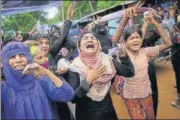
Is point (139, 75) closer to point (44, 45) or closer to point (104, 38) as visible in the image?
point (104, 38)

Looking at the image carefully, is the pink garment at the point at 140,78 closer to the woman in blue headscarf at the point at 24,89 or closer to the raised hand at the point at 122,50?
the raised hand at the point at 122,50

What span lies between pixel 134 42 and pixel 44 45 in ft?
2.11

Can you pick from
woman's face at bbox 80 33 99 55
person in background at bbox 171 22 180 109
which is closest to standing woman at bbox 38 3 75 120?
woman's face at bbox 80 33 99 55

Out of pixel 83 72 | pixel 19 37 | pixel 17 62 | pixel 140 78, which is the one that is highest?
pixel 19 37

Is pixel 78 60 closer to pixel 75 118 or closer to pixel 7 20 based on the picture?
pixel 75 118

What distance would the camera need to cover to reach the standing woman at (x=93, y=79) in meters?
2.28

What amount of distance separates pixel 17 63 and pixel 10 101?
0.19 meters

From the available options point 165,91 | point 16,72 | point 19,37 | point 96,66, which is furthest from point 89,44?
point 165,91

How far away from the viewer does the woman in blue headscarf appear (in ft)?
6.53

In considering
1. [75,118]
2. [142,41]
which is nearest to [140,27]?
[142,41]

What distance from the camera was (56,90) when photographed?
2.00 meters

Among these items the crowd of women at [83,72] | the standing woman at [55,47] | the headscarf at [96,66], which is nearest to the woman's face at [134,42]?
the crowd of women at [83,72]

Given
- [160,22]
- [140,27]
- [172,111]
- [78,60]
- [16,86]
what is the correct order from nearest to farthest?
1. [16,86]
2. [78,60]
3. [140,27]
4. [160,22]
5. [172,111]

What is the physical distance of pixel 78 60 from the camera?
2.34 meters
